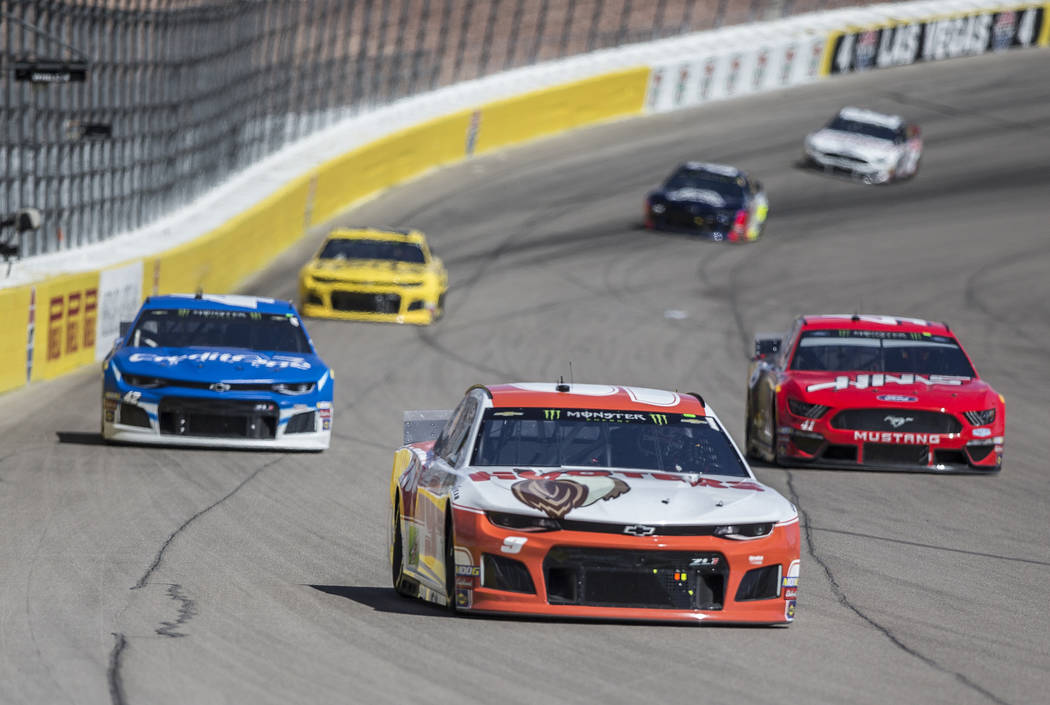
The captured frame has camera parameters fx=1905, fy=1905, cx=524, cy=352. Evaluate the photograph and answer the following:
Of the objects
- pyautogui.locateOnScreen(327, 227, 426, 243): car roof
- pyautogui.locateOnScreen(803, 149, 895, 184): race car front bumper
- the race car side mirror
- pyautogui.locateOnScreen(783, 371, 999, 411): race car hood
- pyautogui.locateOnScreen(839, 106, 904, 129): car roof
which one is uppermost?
pyautogui.locateOnScreen(783, 371, 999, 411): race car hood

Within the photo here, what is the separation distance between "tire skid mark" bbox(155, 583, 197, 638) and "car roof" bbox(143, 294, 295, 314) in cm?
758

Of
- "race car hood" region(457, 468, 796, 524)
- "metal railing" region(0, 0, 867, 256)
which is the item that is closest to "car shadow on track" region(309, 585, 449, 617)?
"race car hood" region(457, 468, 796, 524)

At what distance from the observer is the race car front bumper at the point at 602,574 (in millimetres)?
8094

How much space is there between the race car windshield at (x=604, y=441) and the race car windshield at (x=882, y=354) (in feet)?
24.0

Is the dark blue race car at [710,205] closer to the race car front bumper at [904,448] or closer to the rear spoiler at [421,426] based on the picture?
the race car front bumper at [904,448]

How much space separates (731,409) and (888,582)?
9.45 metres

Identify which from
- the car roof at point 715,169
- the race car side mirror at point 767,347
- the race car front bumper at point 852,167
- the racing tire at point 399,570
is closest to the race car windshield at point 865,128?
the race car front bumper at point 852,167

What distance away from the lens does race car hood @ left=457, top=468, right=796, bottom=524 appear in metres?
8.14

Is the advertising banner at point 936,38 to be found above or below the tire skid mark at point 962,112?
above

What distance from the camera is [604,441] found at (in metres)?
9.09

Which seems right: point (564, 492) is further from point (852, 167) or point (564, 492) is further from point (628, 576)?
point (852, 167)

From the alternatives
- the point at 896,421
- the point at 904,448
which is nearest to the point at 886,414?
the point at 896,421

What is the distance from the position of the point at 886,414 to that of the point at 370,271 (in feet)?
37.8

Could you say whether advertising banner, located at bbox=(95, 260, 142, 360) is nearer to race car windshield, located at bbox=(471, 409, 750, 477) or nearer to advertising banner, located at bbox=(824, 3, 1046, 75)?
race car windshield, located at bbox=(471, 409, 750, 477)
